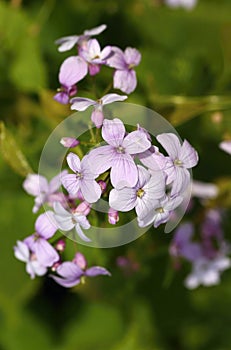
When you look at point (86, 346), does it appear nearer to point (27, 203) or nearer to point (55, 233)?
point (27, 203)

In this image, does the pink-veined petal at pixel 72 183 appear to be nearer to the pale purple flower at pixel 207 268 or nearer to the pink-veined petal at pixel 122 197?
the pink-veined petal at pixel 122 197

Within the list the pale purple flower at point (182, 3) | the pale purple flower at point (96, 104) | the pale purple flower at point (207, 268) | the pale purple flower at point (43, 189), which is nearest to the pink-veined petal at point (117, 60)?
the pale purple flower at point (96, 104)

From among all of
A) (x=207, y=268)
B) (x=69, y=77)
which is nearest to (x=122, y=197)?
(x=69, y=77)

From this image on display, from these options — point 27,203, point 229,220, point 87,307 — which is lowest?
point 87,307

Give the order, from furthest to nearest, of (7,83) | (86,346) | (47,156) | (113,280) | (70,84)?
1. (86,346)
2. (7,83)
3. (113,280)
4. (47,156)
5. (70,84)

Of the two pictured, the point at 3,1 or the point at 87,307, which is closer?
the point at 3,1

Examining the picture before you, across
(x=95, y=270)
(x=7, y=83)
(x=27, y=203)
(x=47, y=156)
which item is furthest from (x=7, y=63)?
(x=95, y=270)

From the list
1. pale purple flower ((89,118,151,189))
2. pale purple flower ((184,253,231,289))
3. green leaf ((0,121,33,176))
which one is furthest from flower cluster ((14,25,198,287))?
pale purple flower ((184,253,231,289))
